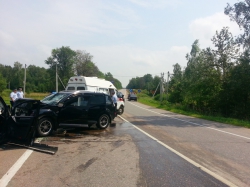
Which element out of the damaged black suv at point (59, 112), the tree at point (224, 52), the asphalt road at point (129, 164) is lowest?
the asphalt road at point (129, 164)

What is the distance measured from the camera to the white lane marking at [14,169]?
4.76 m

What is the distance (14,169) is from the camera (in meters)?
5.51

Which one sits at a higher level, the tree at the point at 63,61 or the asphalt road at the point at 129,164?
the tree at the point at 63,61

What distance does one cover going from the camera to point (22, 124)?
734 centimetres

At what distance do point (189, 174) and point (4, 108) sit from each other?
206 inches

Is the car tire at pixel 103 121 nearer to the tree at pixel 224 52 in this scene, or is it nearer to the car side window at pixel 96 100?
the car side window at pixel 96 100

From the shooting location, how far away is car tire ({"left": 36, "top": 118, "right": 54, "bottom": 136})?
9.21m

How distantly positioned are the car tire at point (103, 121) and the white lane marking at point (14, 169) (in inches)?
189

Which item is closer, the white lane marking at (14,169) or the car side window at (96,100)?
the white lane marking at (14,169)

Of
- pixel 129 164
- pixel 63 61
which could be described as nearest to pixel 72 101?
pixel 129 164

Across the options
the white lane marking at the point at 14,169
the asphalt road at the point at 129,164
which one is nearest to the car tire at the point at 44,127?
the asphalt road at the point at 129,164

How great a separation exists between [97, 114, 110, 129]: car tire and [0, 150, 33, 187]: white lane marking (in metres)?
4.81

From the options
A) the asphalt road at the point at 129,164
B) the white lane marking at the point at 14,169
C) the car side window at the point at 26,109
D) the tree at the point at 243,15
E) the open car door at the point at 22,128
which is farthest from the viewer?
the tree at the point at 243,15

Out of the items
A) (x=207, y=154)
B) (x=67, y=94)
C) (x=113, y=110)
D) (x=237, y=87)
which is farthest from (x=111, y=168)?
(x=237, y=87)
